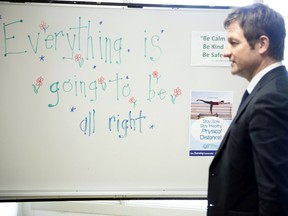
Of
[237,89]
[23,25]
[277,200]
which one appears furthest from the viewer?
[237,89]

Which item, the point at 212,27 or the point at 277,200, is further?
the point at 212,27

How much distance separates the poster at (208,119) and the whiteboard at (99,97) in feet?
0.12

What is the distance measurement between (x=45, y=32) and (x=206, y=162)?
117 centimetres

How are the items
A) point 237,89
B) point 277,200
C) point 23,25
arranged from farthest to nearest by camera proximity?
point 237,89 < point 23,25 < point 277,200

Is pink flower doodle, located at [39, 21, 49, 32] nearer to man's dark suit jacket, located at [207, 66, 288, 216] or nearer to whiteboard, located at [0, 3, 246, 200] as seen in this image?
whiteboard, located at [0, 3, 246, 200]

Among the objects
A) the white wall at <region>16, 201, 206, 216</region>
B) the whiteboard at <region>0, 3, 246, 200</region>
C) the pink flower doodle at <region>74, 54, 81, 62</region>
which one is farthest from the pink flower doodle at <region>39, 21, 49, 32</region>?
the white wall at <region>16, 201, 206, 216</region>

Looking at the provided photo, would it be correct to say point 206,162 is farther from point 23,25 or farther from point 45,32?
point 23,25

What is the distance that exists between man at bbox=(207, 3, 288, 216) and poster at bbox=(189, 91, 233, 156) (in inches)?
21.9

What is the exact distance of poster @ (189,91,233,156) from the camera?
1724 millimetres

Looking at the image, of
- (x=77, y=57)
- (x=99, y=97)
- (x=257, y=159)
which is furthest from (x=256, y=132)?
(x=77, y=57)

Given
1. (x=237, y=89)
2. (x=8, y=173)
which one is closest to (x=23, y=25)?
(x=8, y=173)

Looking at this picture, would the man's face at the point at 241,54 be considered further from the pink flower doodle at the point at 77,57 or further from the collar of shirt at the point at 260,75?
the pink flower doodle at the point at 77,57

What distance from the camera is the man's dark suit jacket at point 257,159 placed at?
2.97 ft

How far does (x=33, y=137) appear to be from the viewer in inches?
65.8
